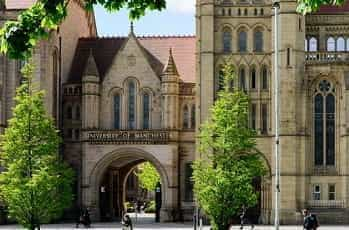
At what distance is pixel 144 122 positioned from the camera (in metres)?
66.8

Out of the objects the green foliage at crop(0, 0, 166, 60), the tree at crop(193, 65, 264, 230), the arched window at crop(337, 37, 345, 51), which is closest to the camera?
the green foliage at crop(0, 0, 166, 60)

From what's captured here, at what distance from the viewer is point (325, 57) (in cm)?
6091

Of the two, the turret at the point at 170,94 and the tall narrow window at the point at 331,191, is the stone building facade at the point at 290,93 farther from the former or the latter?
the turret at the point at 170,94

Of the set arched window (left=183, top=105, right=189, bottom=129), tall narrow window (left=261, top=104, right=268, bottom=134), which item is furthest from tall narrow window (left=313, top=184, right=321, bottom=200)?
arched window (left=183, top=105, right=189, bottom=129)

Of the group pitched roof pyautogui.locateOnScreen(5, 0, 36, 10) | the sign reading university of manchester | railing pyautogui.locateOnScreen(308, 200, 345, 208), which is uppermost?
pitched roof pyautogui.locateOnScreen(5, 0, 36, 10)

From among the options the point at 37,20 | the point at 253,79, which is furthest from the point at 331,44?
the point at 37,20

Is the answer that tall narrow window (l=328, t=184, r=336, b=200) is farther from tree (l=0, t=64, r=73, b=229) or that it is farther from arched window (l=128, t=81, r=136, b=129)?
tree (l=0, t=64, r=73, b=229)

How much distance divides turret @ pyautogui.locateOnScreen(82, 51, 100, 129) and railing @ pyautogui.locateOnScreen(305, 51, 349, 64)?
1587cm

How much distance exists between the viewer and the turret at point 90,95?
66062mm

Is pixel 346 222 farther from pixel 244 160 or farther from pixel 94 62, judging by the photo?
pixel 94 62

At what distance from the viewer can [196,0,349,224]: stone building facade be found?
5950 centimetres

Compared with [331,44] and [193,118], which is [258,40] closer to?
[331,44]

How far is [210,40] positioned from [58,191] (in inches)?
735

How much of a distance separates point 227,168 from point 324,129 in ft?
54.7
